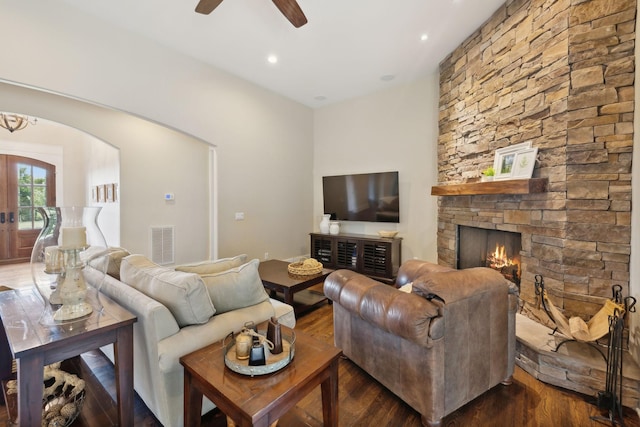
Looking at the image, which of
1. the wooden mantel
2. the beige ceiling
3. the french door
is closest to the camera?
the wooden mantel

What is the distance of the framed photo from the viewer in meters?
2.60

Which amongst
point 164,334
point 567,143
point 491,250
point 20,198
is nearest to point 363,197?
point 491,250

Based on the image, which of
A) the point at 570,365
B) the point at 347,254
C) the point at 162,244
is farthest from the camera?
the point at 347,254

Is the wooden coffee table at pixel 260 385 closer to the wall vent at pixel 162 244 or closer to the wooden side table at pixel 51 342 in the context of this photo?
the wooden side table at pixel 51 342

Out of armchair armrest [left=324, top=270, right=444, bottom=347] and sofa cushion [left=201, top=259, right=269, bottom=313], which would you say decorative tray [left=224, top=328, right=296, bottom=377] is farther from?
armchair armrest [left=324, top=270, right=444, bottom=347]

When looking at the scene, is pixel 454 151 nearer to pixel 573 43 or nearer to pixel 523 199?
pixel 523 199

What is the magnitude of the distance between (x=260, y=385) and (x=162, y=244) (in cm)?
440

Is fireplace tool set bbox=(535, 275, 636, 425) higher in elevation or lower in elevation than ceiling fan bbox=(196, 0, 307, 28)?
lower

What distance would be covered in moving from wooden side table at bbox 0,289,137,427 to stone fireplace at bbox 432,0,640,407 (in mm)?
2809

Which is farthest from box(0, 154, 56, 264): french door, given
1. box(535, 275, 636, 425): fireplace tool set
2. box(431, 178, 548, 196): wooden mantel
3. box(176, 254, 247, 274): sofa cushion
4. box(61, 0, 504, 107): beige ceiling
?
box(535, 275, 636, 425): fireplace tool set

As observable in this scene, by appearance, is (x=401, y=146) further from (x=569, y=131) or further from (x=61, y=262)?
(x=61, y=262)

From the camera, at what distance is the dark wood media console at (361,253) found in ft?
15.3

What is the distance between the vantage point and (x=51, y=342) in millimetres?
1313

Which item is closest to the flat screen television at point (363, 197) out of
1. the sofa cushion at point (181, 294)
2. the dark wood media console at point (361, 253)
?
the dark wood media console at point (361, 253)
